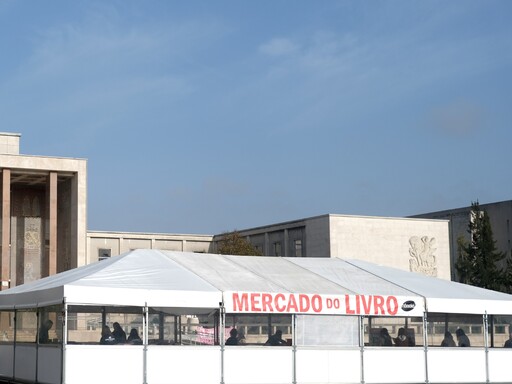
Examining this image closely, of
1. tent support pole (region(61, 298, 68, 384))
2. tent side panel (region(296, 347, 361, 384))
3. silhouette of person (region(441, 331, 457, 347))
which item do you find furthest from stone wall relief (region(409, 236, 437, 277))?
tent support pole (region(61, 298, 68, 384))

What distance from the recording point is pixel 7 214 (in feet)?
208

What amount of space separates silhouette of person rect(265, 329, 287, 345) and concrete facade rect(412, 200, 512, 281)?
67.8m

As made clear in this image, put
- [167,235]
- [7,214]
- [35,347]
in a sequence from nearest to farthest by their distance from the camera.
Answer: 1. [35,347]
2. [7,214]
3. [167,235]

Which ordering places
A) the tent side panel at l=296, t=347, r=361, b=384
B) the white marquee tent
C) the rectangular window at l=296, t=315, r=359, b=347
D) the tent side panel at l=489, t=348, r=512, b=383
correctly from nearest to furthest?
the white marquee tent < the tent side panel at l=296, t=347, r=361, b=384 < the rectangular window at l=296, t=315, r=359, b=347 < the tent side panel at l=489, t=348, r=512, b=383

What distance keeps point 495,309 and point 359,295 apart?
3.97 m

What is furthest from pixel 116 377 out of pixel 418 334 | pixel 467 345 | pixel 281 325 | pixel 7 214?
pixel 7 214

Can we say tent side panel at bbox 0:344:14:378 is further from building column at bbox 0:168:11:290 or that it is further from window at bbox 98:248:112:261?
window at bbox 98:248:112:261

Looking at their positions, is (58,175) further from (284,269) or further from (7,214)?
(284,269)

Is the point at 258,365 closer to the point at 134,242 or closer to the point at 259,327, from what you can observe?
the point at 259,327

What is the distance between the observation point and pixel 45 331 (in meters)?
20.9

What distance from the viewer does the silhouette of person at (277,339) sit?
70.1 ft

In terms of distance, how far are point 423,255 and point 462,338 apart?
49.7 metres

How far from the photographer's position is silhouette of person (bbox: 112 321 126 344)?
66.0 ft

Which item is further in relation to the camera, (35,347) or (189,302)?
(35,347)
